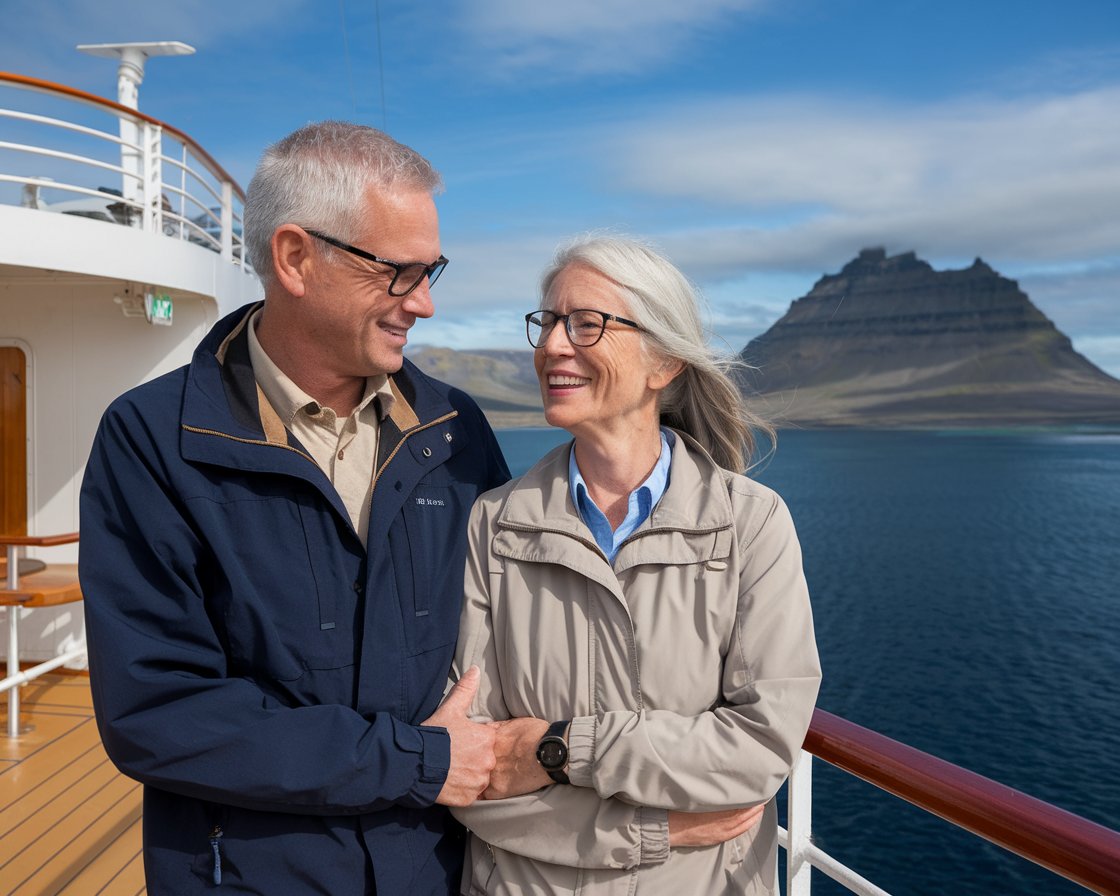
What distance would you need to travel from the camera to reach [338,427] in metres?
1.64

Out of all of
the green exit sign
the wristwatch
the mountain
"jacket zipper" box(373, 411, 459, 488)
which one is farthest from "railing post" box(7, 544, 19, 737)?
the mountain

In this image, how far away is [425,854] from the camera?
147cm

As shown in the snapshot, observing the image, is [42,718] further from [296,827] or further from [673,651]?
[673,651]

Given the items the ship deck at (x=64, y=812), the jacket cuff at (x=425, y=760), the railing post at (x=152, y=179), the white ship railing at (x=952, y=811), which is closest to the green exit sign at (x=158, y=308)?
the railing post at (x=152, y=179)

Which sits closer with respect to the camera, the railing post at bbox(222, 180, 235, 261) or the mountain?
the railing post at bbox(222, 180, 235, 261)

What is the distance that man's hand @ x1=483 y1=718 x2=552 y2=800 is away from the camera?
1395 millimetres

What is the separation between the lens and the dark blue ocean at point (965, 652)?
1524cm

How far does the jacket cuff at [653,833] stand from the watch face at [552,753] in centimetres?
14

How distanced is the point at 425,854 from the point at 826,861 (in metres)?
0.70

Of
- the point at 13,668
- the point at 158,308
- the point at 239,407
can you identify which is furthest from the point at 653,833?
the point at 158,308

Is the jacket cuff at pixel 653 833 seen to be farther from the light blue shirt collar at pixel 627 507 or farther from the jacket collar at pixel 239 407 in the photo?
the jacket collar at pixel 239 407

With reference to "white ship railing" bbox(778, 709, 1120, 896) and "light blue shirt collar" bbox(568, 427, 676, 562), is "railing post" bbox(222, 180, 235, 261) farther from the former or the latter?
"white ship railing" bbox(778, 709, 1120, 896)

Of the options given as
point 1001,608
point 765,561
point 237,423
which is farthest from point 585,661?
point 1001,608

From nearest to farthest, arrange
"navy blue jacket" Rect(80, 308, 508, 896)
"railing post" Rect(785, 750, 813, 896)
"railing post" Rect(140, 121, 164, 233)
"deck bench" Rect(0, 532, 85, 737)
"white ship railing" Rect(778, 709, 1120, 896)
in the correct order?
1. "white ship railing" Rect(778, 709, 1120, 896)
2. "navy blue jacket" Rect(80, 308, 508, 896)
3. "railing post" Rect(785, 750, 813, 896)
4. "deck bench" Rect(0, 532, 85, 737)
5. "railing post" Rect(140, 121, 164, 233)
